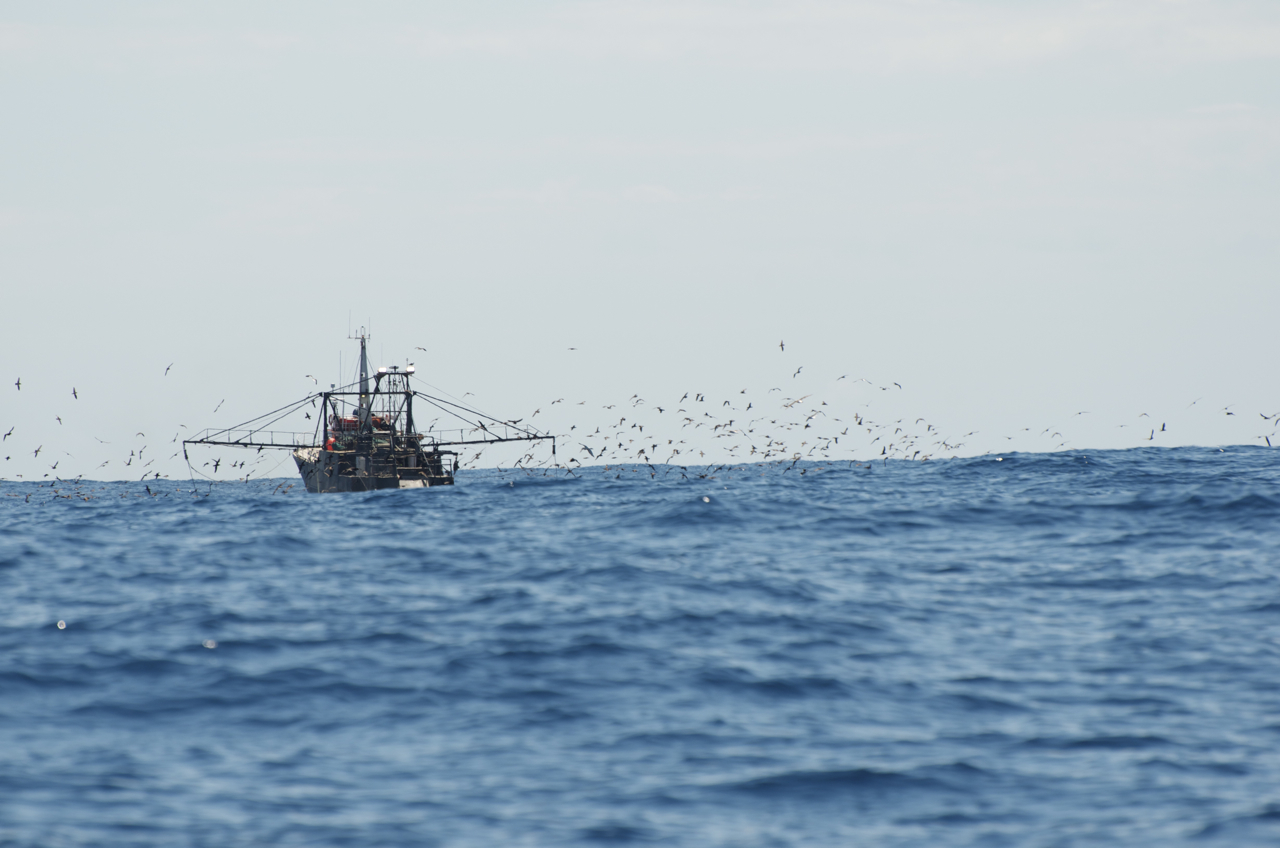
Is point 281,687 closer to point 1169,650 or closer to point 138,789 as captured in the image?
point 138,789

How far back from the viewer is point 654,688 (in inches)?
545

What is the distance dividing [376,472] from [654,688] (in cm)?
5954

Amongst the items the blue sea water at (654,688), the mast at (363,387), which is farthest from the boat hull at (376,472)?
the blue sea water at (654,688)

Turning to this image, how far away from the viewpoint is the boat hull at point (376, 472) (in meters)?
70.8

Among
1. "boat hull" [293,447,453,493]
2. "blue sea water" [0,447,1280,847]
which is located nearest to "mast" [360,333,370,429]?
"boat hull" [293,447,453,493]

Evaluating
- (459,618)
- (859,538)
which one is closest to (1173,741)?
(459,618)

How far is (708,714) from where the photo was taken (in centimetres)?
1288

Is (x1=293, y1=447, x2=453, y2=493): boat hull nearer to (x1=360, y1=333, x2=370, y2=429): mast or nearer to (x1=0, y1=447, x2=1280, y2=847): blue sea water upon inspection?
(x1=360, y1=333, x2=370, y2=429): mast

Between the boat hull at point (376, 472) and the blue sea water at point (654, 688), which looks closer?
the blue sea water at point (654, 688)

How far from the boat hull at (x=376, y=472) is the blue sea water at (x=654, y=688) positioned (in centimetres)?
4448

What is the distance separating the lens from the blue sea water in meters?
10.1

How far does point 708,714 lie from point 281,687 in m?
5.20

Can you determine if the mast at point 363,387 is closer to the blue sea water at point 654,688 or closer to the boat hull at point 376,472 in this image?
the boat hull at point 376,472

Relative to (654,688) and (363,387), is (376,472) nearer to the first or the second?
(363,387)
